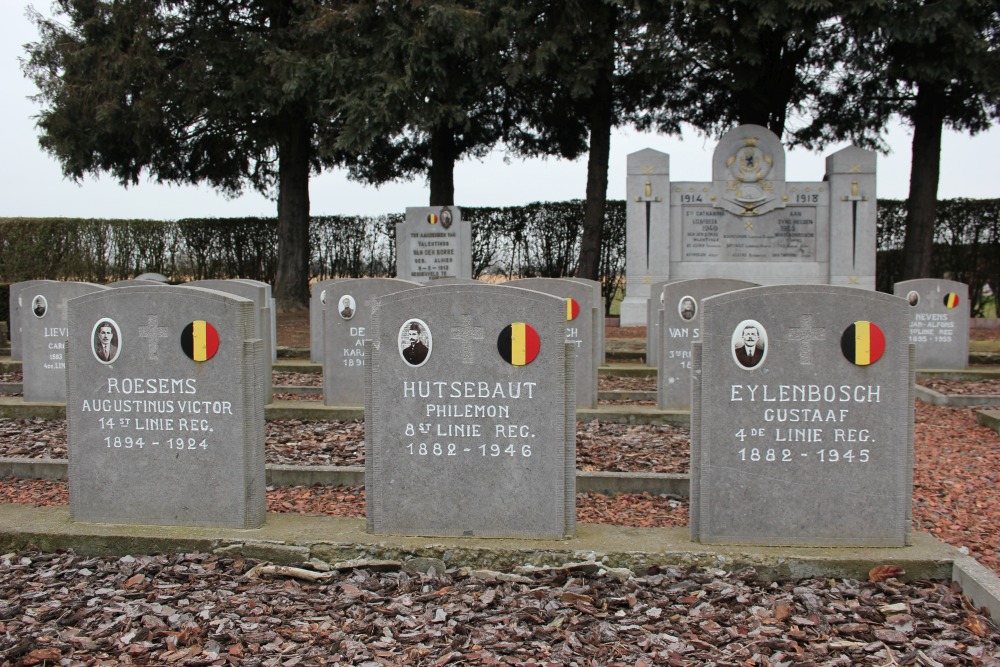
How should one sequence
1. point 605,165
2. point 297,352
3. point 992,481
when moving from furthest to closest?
point 605,165, point 297,352, point 992,481

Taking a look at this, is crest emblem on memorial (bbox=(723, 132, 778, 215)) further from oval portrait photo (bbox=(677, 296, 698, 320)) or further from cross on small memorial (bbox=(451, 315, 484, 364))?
cross on small memorial (bbox=(451, 315, 484, 364))

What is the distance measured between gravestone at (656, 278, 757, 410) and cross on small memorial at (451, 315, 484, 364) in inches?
155

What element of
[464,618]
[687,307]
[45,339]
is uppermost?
[687,307]

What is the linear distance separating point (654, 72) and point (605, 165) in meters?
2.43

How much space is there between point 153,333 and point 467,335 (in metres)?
1.60

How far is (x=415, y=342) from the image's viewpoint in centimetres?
426

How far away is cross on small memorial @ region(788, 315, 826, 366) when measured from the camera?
4102mm

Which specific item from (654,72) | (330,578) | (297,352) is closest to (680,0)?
(654,72)

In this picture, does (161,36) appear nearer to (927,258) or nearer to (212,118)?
(212,118)

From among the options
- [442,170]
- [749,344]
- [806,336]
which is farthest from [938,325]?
[442,170]

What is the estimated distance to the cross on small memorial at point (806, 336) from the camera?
4.10m

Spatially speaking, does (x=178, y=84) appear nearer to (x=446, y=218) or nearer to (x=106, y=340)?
(x=446, y=218)

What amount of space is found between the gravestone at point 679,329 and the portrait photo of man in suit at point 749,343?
12.3 ft

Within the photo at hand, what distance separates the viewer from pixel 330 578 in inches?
152
